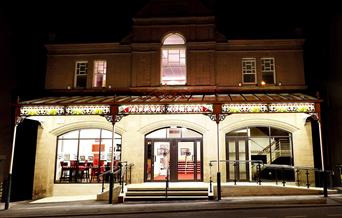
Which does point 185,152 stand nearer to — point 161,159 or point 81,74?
point 161,159

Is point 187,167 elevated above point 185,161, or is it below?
below

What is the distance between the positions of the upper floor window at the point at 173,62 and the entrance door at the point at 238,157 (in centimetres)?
414

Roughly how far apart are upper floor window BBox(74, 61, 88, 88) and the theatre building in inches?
2.1

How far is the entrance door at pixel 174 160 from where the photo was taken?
16.3m

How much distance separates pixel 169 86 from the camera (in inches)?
635

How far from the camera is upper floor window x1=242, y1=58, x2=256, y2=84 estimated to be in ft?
54.5

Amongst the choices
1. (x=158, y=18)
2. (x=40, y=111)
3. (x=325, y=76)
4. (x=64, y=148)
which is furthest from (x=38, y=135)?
(x=325, y=76)

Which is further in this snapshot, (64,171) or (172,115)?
(64,171)

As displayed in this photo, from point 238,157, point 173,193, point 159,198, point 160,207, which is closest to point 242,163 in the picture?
point 238,157

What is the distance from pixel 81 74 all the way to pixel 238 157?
369 inches

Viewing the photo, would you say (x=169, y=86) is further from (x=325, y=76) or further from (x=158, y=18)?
(x=325, y=76)

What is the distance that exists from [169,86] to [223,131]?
11.6 ft

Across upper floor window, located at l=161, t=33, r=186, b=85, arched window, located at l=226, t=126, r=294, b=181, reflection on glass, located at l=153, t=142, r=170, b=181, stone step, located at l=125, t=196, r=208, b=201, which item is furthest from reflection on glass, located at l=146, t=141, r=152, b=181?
arched window, located at l=226, t=126, r=294, b=181

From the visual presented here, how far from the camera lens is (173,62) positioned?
16750 mm
